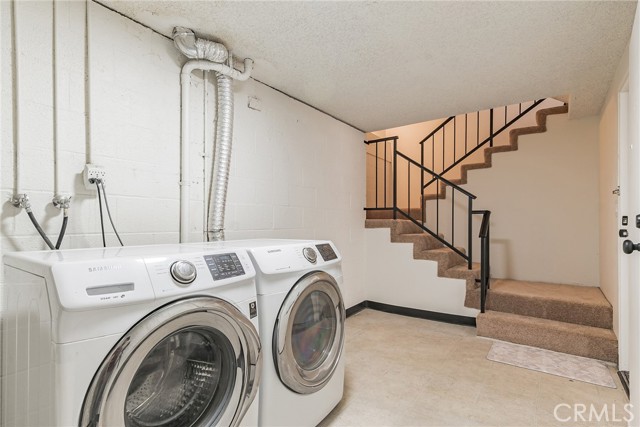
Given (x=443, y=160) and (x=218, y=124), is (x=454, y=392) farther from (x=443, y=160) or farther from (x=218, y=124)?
(x=443, y=160)

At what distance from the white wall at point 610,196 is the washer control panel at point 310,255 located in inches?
90.3

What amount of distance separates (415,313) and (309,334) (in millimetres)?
2252

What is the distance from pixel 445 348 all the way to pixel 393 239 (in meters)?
1.38

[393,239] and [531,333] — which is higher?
[393,239]

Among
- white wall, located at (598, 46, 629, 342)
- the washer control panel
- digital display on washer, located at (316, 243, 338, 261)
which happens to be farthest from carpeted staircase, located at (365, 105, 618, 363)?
the washer control panel

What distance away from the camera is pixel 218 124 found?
208 centimetres

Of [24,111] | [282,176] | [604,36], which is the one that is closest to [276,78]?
[282,176]

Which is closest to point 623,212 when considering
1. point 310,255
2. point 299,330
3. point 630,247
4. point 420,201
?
point 630,247

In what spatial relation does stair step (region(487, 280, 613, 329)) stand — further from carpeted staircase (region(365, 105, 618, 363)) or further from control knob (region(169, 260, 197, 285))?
control knob (region(169, 260, 197, 285))

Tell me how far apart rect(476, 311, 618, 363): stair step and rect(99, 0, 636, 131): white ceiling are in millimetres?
2002

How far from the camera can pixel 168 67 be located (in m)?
1.90

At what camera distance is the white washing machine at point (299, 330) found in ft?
4.51

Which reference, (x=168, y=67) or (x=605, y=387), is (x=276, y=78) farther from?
(x=605, y=387)

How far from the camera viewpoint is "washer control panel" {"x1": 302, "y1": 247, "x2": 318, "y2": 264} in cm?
161
